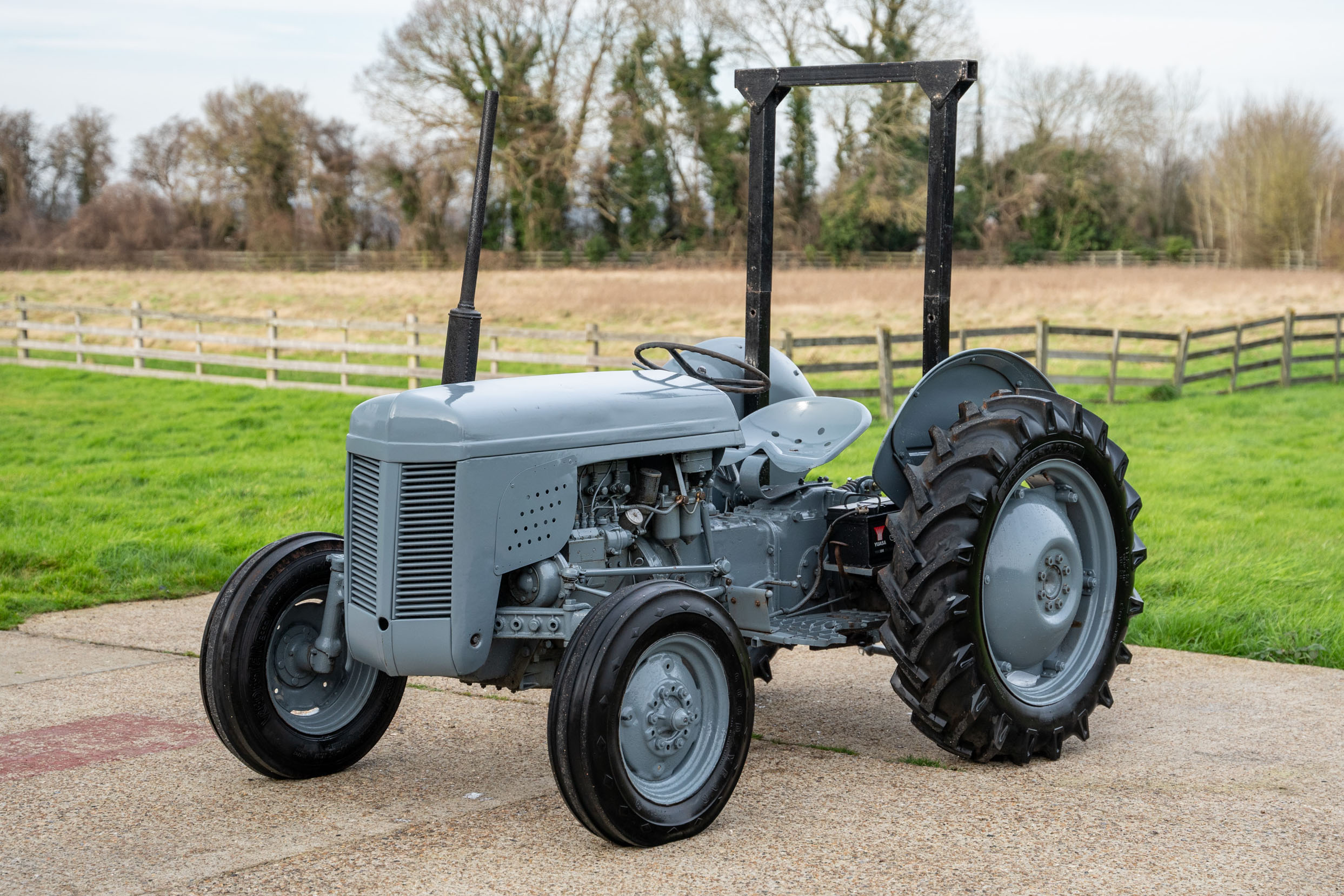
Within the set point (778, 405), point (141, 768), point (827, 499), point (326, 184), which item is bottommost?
point (141, 768)

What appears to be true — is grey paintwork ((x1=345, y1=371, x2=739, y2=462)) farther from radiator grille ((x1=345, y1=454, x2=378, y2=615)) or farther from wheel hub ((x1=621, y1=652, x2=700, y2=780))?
wheel hub ((x1=621, y1=652, x2=700, y2=780))

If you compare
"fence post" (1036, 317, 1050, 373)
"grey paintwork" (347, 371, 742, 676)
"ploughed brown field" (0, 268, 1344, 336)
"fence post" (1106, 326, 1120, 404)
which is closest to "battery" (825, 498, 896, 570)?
"grey paintwork" (347, 371, 742, 676)

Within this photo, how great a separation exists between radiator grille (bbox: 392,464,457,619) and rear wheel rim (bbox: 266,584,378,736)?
26.0 inches

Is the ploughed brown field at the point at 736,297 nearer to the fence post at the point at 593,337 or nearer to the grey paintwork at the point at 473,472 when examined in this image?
the fence post at the point at 593,337

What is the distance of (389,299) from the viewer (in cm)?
2983

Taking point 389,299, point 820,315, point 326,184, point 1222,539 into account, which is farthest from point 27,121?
point 1222,539

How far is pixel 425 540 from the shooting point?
343cm

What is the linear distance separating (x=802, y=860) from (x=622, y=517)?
1104 mm

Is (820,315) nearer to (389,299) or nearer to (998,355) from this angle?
(389,299)

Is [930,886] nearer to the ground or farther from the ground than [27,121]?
nearer to the ground

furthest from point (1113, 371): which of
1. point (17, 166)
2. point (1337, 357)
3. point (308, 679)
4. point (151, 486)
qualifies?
point (17, 166)

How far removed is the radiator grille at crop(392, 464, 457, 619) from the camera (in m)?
3.41

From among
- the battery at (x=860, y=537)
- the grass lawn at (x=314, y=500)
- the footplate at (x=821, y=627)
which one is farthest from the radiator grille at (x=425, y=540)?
the grass lawn at (x=314, y=500)

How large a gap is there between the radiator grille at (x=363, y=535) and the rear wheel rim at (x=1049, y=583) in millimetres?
1792
